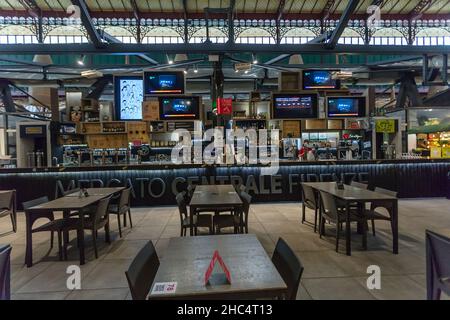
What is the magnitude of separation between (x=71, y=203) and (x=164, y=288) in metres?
3.15

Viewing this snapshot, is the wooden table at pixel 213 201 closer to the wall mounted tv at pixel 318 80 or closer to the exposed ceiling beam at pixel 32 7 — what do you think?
the wall mounted tv at pixel 318 80

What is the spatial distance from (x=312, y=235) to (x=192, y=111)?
5.01 meters

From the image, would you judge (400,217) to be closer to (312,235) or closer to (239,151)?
(312,235)

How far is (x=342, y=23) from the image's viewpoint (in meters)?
6.36

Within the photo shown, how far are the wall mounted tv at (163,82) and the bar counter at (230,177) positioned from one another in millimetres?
2183

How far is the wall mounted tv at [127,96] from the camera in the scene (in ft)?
29.3

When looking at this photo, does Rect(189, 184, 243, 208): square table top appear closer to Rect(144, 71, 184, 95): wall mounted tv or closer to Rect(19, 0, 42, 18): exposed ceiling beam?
Rect(144, 71, 184, 95): wall mounted tv

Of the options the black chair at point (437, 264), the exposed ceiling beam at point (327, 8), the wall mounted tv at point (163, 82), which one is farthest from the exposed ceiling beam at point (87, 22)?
the exposed ceiling beam at point (327, 8)

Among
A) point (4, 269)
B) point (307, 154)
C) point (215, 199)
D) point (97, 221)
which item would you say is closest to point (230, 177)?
point (307, 154)

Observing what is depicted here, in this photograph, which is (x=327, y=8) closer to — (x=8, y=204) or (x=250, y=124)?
(x=250, y=124)

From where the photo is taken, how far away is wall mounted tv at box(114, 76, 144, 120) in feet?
29.3

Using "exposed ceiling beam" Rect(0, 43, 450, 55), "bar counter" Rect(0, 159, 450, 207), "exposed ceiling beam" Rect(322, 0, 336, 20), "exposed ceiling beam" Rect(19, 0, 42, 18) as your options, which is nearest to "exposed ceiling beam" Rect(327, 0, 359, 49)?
"exposed ceiling beam" Rect(0, 43, 450, 55)

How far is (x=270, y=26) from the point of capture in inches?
496

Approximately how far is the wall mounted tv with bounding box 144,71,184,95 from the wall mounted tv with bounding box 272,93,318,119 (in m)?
2.77
